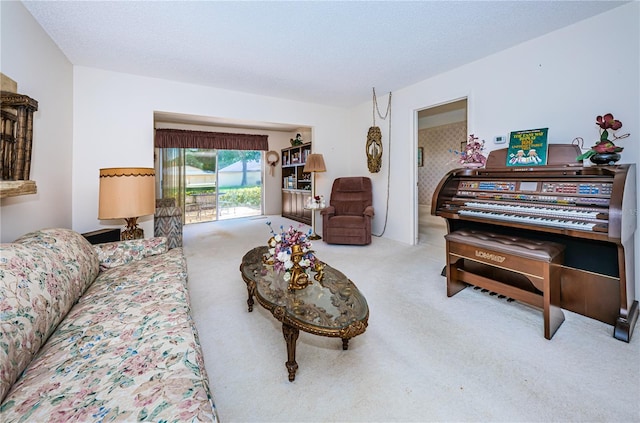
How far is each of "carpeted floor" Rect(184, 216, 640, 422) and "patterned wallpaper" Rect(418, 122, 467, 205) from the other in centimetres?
519

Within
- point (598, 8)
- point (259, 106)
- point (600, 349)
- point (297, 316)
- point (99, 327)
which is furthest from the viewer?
point (259, 106)

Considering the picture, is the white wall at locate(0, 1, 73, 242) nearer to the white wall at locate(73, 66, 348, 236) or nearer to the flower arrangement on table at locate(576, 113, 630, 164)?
the white wall at locate(73, 66, 348, 236)

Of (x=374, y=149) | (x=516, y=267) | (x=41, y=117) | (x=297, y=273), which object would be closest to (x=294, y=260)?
(x=297, y=273)

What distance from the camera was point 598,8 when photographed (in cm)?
222

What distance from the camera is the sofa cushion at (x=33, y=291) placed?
3.16ft

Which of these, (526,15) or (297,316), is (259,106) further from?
(297,316)

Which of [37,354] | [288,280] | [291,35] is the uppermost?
[291,35]

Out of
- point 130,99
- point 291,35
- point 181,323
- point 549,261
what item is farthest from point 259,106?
point 549,261

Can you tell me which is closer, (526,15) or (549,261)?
(549,261)

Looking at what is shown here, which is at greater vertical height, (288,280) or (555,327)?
(288,280)

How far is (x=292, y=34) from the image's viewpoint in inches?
98.8

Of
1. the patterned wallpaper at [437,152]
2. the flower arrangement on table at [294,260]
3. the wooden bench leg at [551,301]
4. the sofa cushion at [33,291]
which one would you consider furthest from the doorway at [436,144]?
the sofa cushion at [33,291]

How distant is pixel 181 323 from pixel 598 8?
3749mm

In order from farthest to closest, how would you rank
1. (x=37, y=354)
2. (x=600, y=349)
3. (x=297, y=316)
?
(x=600, y=349), (x=297, y=316), (x=37, y=354)
